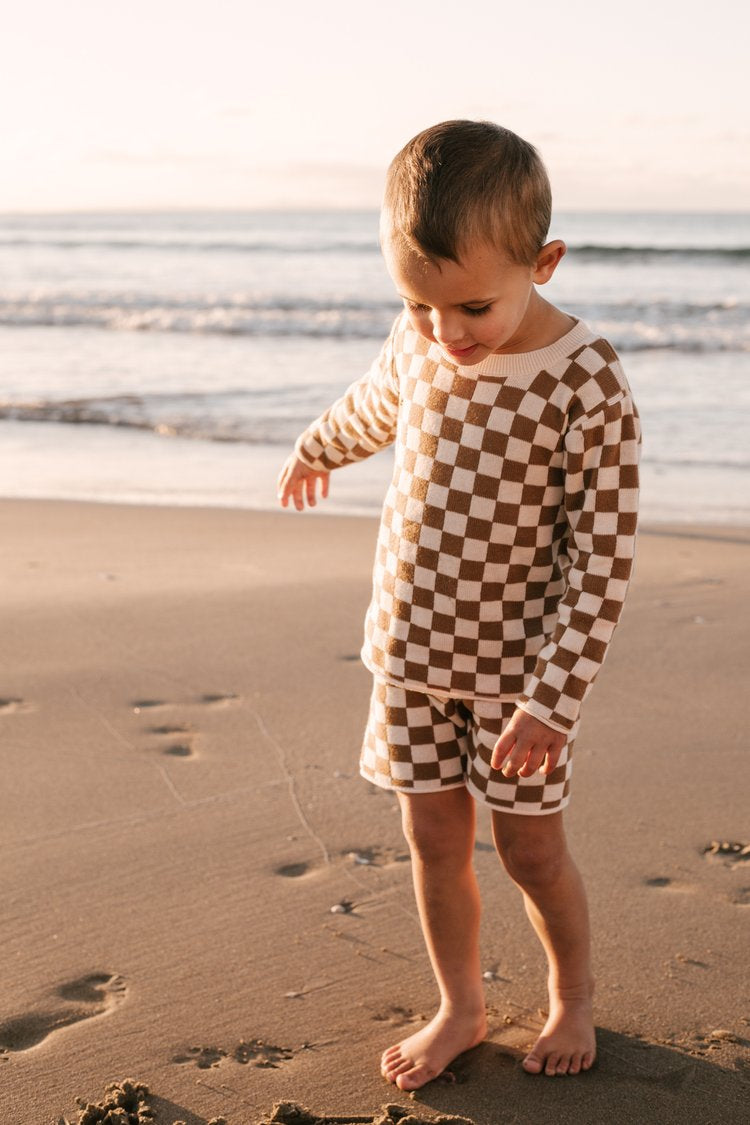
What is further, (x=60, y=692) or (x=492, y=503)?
(x=60, y=692)

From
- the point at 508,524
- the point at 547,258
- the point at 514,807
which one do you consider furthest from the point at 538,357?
the point at 514,807

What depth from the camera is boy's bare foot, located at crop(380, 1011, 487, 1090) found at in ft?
7.16

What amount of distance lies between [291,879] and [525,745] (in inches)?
40.6

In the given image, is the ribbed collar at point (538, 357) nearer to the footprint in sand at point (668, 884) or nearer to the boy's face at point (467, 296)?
the boy's face at point (467, 296)

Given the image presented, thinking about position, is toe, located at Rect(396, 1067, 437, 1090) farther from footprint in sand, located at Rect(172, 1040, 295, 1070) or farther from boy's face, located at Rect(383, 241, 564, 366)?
boy's face, located at Rect(383, 241, 564, 366)

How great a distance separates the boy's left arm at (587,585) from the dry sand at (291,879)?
2.20ft

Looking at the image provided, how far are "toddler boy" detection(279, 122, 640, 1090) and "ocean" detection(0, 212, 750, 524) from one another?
14.0 ft

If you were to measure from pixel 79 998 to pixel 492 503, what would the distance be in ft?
4.01

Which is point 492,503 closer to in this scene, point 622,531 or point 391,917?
point 622,531

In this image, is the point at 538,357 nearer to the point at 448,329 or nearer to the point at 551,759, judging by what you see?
the point at 448,329

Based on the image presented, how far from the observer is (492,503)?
201 cm

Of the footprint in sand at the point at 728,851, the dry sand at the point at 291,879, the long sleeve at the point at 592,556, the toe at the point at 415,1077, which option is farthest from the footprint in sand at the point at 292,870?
the long sleeve at the point at 592,556

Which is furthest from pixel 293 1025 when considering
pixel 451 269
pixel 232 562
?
pixel 232 562

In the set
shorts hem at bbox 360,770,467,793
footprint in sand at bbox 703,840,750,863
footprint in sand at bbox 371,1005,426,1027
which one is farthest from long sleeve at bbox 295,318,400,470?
footprint in sand at bbox 703,840,750,863
